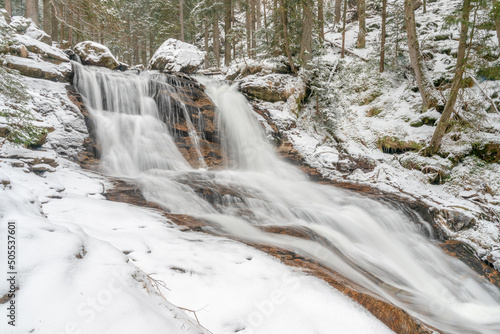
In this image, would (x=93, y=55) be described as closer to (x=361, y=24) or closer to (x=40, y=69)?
(x=40, y=69)

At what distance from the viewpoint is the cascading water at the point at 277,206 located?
3.92 m

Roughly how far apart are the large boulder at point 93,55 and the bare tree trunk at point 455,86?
44.2ft

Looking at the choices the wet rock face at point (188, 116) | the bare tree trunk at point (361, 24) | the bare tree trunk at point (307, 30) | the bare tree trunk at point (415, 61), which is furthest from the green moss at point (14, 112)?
the bare tree trunk at point (361, 24)

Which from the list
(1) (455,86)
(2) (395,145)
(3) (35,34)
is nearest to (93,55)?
(3) (35,34)

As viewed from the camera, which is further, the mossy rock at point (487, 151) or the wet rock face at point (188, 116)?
the wet rock face at point (188, 116)

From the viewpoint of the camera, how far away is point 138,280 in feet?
6.23

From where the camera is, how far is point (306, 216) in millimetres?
5762

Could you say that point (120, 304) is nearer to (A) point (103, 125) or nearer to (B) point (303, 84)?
(A) point (103, 125)

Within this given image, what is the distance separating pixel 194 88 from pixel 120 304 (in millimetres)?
10131

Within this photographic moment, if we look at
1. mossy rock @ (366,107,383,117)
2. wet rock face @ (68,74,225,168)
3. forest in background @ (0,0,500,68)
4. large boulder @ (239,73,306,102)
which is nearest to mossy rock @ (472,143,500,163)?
forest in background @ (0,0,500,68)

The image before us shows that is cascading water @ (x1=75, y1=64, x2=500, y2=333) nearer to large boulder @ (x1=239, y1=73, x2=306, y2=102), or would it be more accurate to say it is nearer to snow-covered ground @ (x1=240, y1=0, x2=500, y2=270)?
large boulder @ (x1=239, y1=73, x2=306, y2=102)

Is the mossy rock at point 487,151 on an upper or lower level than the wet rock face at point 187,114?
lower

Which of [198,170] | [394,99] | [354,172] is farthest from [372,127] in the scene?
→ [198,170]

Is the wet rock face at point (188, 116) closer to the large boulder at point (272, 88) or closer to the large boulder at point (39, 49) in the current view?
the large boulder at point (272, 88)
